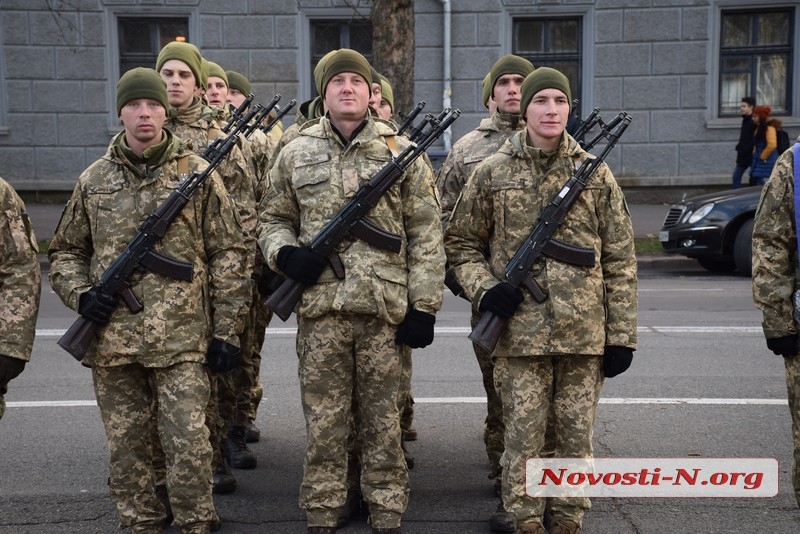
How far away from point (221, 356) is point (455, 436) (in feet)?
7.49

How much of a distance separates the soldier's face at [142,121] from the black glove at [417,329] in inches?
52.9

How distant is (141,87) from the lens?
4688 mm

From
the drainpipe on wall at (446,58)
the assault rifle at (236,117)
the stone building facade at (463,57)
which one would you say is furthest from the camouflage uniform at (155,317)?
the stone building facade at (463,57)

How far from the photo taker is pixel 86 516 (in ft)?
17.1

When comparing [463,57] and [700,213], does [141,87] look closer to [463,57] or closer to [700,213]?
[700,213]

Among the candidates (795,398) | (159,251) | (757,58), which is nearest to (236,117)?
(159,251)

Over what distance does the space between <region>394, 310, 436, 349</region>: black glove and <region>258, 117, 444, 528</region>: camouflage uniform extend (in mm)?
46

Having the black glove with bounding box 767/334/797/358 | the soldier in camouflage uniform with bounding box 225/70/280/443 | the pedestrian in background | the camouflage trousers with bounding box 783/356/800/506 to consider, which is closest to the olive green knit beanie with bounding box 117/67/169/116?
the soldier in camouflage uniform with bounding box 225/70/280/443

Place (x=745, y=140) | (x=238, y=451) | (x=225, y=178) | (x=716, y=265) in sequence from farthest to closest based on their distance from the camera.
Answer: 1. (x=745, y=140)
2. (x=716, y=265)
3. (x=238, y=451)
4. (x=225, y=178)

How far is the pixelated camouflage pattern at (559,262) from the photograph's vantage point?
458 centimetres

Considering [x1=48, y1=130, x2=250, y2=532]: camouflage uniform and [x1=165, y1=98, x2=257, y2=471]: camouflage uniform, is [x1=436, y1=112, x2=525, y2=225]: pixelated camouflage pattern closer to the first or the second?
[x1=165, y1=98, x2=257, y2=471]: camouflage uniform

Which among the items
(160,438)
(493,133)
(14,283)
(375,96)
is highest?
(375,96)

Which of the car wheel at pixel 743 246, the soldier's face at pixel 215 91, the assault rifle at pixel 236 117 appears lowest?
the car wheel at pixel 743 246

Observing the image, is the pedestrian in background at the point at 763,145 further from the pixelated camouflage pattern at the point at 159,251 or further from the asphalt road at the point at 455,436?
the pixelated camouflage pattern at the point at 159,251
